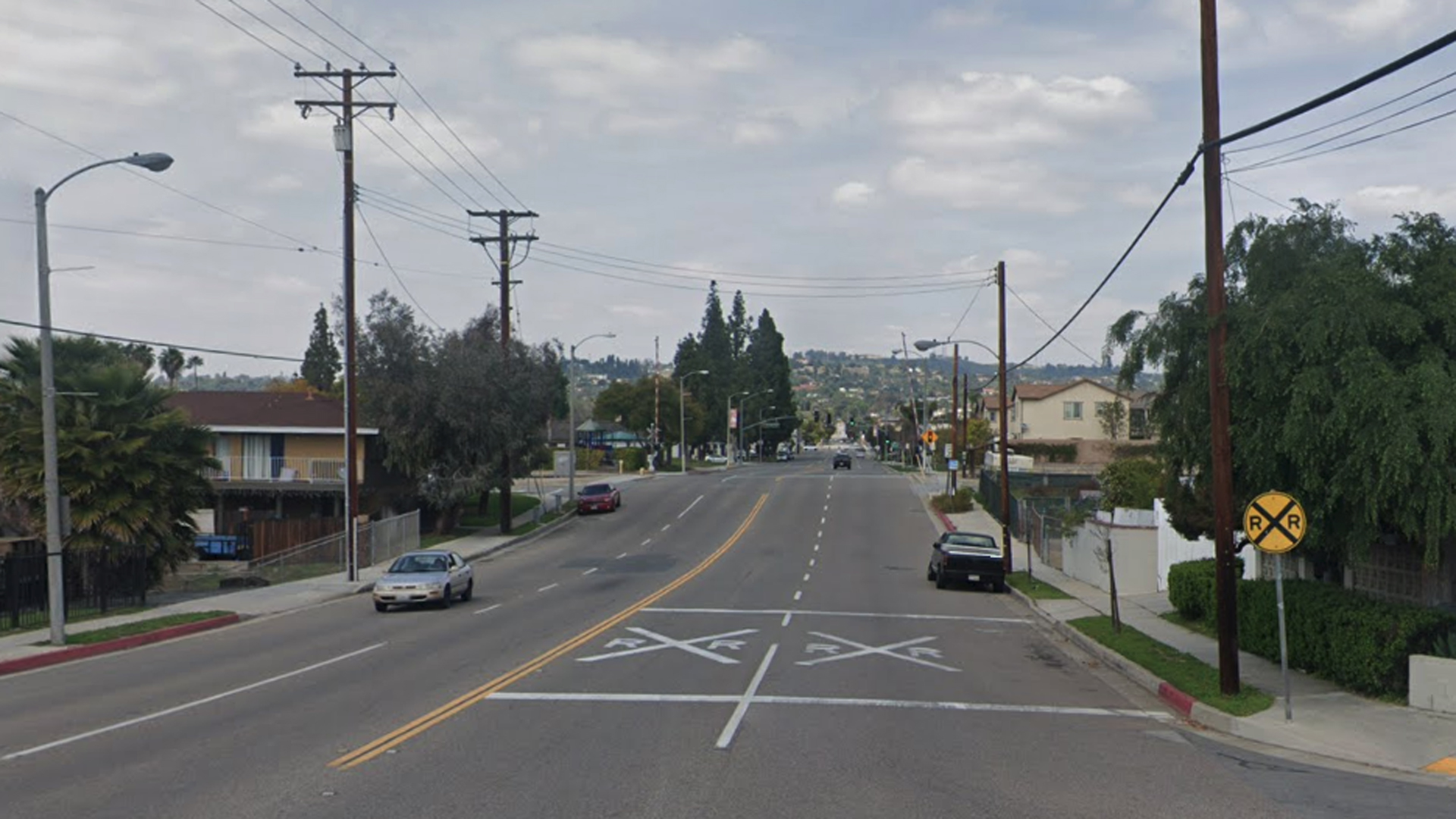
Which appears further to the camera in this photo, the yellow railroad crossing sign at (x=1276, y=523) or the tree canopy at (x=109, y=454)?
the tree canopy at (x=109, y=454)

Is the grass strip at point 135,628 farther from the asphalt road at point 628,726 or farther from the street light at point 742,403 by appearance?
the street light at point 742,403

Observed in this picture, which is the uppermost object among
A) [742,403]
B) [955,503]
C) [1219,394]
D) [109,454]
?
[742,403]

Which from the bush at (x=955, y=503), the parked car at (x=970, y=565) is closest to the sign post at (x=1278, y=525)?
the parked car at (x=970, y=565)

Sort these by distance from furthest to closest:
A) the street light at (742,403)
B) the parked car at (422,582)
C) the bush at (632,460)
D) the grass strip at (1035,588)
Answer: the street light at (742,403) → the bush at (632,460) → the grass strip at (1035,588) → the parked car at (422,582)

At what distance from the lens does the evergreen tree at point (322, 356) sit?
122 metres

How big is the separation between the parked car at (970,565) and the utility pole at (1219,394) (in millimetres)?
18016

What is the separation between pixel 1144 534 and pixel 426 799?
25.8 meters

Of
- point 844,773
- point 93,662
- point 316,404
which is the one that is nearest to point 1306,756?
point 844,773

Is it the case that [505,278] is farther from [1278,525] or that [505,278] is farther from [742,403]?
[742,403]

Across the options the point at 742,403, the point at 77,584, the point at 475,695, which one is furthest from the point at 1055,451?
the point at 475,695

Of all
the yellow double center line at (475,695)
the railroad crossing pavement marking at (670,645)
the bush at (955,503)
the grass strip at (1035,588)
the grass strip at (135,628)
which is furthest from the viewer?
the bush at (955,503)

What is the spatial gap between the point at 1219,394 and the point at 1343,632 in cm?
352

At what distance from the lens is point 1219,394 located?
1578cm

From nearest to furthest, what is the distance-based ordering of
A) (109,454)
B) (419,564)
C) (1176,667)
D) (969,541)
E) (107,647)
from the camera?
1. (1176,667)
2. (107,647)
3. (109,454)
4. (419,564)
5. (969,541)
